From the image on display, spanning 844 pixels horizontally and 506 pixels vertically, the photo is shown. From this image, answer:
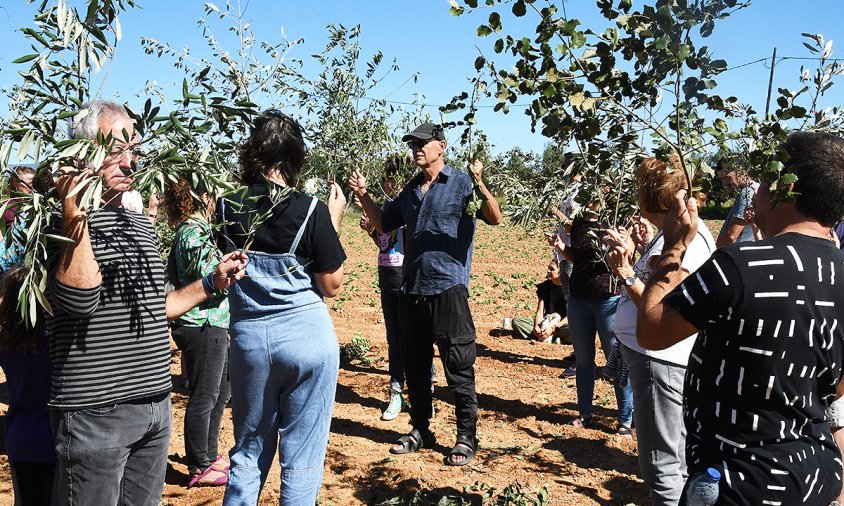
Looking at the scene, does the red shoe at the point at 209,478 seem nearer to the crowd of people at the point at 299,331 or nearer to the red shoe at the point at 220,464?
the red shoe at the point at 220,464

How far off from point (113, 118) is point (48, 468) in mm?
1470

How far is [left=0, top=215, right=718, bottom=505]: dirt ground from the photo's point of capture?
476 centimetres

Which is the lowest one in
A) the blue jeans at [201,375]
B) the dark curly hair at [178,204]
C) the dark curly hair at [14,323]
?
the blue jeans at [201,375]

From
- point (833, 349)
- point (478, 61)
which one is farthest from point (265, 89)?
point (833, 349)

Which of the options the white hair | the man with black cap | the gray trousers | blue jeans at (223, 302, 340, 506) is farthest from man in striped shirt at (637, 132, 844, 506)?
the man with black cap

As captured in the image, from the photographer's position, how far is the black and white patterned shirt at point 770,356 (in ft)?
7.16

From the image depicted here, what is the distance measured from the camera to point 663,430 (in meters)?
3.20

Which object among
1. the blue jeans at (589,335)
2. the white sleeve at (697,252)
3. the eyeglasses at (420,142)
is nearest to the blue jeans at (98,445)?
the white sleeve at (697,252)

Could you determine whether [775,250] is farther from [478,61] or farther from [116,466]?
[116,466]

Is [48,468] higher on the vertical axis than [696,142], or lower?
lower

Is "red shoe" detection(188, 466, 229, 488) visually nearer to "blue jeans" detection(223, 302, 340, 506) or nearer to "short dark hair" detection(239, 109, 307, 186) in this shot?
"blue jeans" detection(223, 302, 340, 506)

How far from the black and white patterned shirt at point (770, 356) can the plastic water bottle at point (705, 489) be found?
26 millimetres

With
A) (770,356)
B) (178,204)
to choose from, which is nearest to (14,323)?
(178,204)

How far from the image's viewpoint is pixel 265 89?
3777mm
